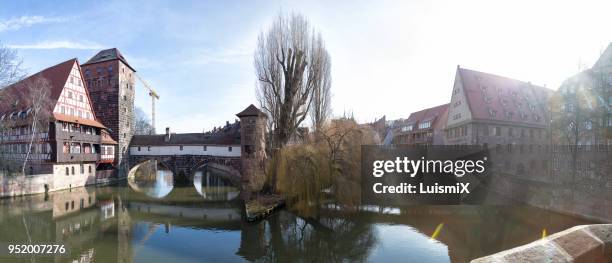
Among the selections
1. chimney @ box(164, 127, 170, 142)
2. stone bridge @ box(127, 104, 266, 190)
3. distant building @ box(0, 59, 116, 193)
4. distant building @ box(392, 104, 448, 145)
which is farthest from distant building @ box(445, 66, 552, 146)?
distant building @ box(0, 59, 116, 193)

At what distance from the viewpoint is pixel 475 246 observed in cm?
1164

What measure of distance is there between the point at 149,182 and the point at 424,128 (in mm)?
32858

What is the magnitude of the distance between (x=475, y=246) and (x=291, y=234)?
6934mm

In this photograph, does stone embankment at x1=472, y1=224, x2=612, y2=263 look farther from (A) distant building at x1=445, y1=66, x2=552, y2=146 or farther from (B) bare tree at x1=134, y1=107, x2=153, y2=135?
(B) bare tree at x1=134, y1=107, x2=153, y2=135

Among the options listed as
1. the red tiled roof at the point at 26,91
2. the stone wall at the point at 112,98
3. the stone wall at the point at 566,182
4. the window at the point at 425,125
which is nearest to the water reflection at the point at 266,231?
the stone wall at the point at 566,182

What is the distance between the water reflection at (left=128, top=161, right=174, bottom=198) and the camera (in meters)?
26.0

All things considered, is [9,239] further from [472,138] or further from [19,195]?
[472,138]

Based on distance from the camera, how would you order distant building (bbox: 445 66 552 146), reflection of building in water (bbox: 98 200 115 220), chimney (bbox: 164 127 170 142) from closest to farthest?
A: reflection of building in water (bbox: 98 200 115 220) < distant building (bbox: 445 66 552 146) < chimney (bbox: 164 127 170 142)

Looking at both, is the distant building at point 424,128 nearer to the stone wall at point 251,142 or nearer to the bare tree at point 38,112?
the stone wall at point 251,142

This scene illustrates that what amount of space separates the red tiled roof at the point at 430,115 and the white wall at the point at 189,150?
24.6 m

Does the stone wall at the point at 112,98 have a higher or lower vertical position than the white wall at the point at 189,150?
higher

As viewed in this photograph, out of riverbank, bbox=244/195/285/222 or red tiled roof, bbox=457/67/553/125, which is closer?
riverbank, bbox=244/195/285/222

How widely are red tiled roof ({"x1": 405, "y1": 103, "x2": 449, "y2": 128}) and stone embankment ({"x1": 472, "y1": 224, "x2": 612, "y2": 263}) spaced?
3913 cm

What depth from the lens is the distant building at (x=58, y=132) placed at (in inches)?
946
